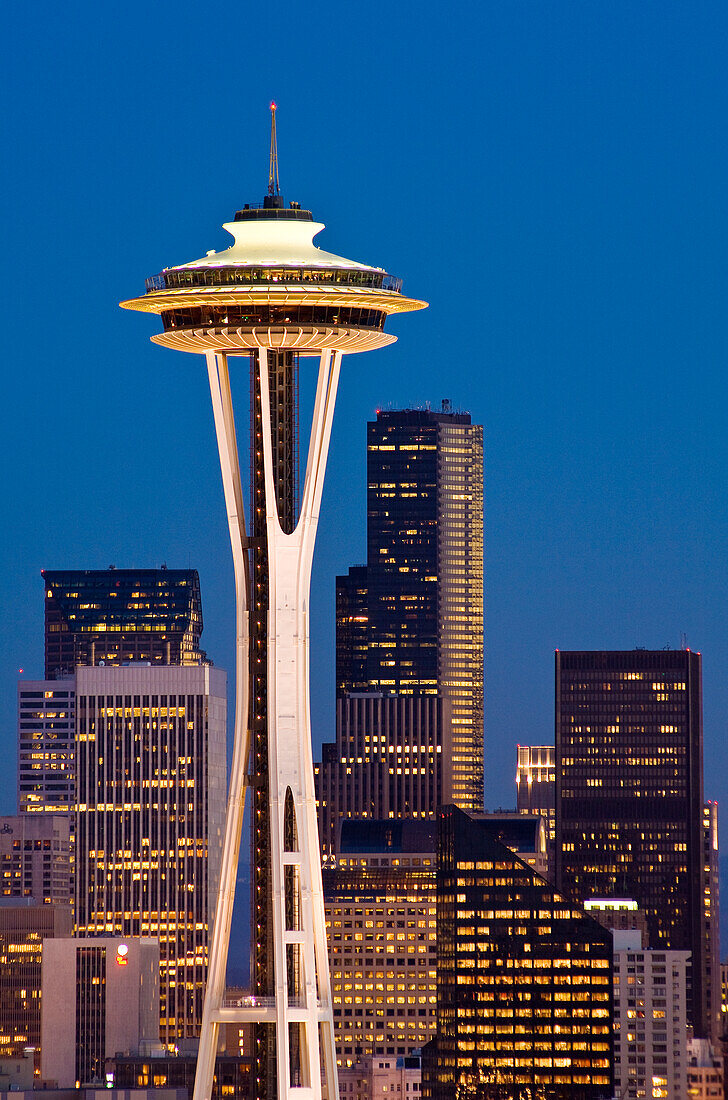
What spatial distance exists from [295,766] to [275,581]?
29.0 feet

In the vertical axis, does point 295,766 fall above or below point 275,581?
below

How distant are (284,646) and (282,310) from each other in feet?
53.7

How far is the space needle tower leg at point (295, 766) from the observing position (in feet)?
456

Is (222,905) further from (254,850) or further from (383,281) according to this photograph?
(383,281)

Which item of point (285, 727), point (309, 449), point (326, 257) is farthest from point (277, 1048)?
point (326, 257)

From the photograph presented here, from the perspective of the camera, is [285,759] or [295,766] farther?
[295,766]

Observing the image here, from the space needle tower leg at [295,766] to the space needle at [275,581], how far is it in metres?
0.07

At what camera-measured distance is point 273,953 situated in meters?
143

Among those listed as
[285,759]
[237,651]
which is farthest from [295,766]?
[237,651]

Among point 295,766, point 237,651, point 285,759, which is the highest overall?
point 237,651

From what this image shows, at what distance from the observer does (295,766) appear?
140 m

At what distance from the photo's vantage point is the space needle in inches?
5487

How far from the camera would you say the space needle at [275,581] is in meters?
139

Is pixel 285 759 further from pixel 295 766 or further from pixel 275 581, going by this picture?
pixel 275 581
